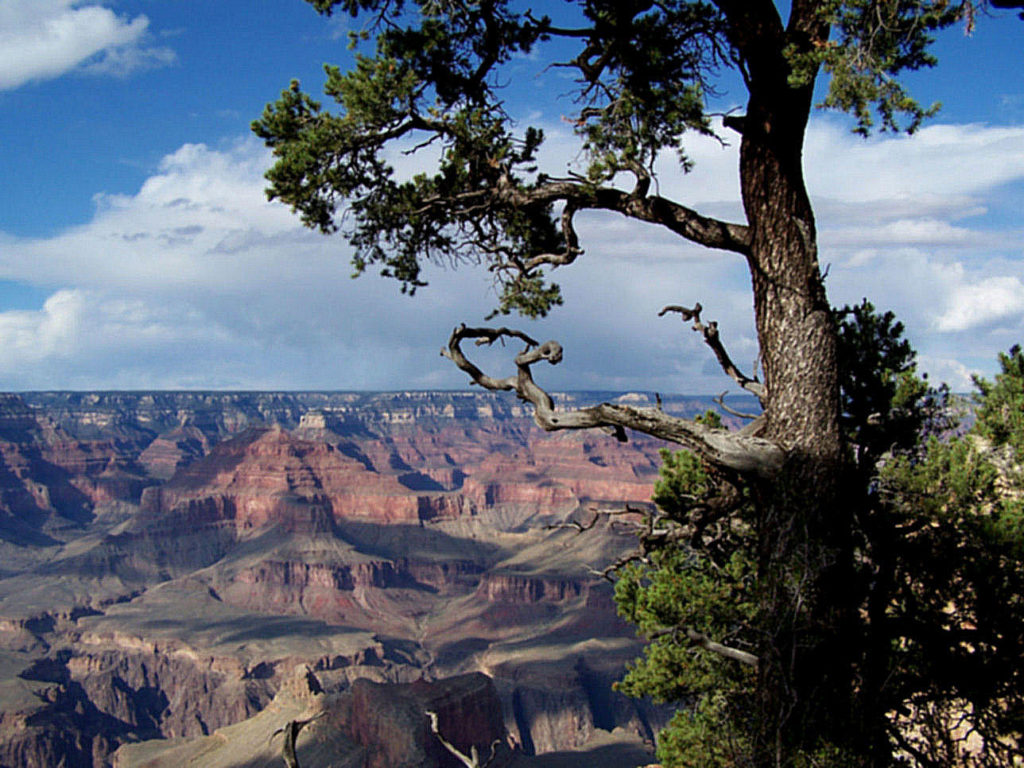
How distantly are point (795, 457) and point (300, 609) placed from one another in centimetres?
12963

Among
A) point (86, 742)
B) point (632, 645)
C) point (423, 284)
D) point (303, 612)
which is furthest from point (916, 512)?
point (303, 612)

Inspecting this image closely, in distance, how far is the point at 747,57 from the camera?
6.20 meters

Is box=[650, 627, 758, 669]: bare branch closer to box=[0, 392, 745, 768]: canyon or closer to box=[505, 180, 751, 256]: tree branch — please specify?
box=[0, 392, 745, 768]: canyon

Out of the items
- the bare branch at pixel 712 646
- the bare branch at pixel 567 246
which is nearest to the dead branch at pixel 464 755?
the bare branch at pixel 712 646

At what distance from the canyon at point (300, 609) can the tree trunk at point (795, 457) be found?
1861 millimetres

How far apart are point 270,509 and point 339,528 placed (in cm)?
1612

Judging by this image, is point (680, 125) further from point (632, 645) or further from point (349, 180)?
point (632, 645)

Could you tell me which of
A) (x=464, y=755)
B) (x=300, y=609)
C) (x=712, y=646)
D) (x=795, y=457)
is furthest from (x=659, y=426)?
(x=300, y=609)

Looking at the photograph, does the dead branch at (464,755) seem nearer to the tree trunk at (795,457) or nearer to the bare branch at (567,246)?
the tree trunk at (795,457)

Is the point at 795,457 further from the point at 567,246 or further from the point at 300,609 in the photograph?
the point at 300,609

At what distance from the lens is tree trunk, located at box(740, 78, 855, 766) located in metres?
5.83

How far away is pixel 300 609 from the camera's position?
125250mm

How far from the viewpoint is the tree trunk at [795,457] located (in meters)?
5.83

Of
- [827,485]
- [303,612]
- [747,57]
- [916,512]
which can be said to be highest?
[747,57]
